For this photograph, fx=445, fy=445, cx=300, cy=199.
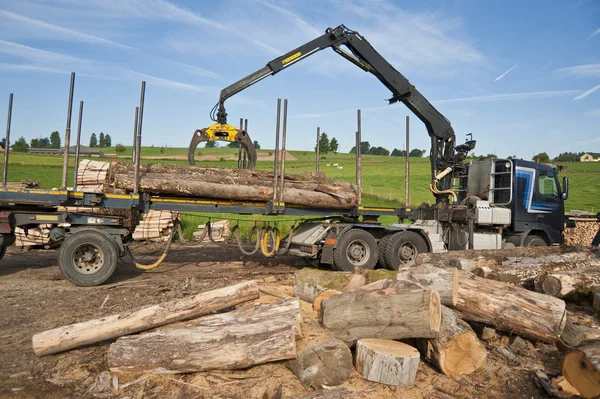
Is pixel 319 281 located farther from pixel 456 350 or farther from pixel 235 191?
pixel 235 191

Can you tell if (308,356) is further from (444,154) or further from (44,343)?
(444,154)

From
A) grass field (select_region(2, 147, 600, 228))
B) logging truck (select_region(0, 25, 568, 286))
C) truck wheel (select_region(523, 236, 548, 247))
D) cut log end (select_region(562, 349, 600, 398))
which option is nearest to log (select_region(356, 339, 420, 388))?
cut log end (select_region(562, 349, 600, 398))

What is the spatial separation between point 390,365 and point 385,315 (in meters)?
0.57

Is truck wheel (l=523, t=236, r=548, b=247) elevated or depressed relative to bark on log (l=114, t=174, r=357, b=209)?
depressed

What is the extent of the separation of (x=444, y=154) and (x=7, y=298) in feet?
34.6

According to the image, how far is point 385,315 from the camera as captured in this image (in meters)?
4.70

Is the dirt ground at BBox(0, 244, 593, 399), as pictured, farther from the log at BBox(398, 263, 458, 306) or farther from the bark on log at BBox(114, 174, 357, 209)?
the bark on log at BBox(114, 174, 357, 209)

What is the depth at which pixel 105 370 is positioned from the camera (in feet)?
14.9

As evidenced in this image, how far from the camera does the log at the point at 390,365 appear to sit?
4.26 meters

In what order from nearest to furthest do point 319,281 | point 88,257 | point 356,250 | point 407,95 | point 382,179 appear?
point 319,281
point 88,257
point 356,250
point 407,95
point 382,179

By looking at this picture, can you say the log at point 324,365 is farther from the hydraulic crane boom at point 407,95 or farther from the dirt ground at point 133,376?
the hydraulic crane boom at point 407,95

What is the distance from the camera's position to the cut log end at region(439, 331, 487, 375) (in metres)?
4.66

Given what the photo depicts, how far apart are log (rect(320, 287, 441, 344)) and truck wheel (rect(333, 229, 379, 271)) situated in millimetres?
4289

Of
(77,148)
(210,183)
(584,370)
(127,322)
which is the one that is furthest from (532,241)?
(77,148)
